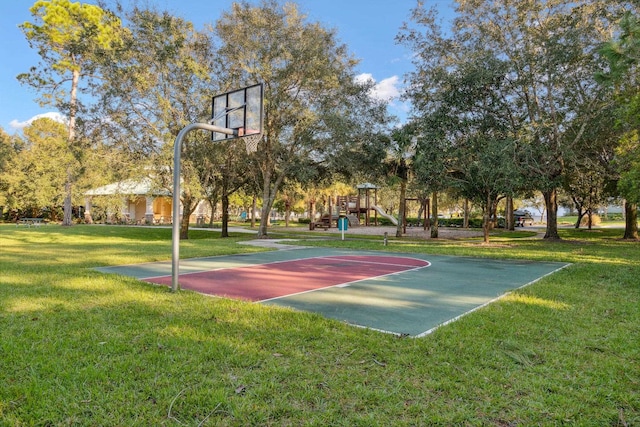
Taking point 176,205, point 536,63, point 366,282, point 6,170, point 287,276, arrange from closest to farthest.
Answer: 1. point 176,205
2. point 366,282
3. point 287,276
4. point 536,63
5. point 6,170

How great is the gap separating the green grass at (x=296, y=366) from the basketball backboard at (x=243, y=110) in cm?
362

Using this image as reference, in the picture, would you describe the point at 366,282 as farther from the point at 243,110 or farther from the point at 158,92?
the point at 158,92

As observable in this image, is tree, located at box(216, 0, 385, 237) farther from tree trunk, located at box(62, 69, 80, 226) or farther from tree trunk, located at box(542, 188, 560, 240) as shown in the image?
tree trunk, located at box(542, 188, 560, 240)

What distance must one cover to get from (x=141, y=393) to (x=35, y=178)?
122 feet

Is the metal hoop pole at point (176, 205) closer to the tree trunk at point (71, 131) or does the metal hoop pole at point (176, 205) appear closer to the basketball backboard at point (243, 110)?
the basketball backboard at point (243, 110)

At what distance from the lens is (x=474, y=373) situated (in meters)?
3.29

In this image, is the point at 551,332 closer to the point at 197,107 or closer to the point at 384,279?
the point at 384,279

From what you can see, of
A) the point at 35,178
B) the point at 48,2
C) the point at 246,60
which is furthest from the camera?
the point at 35,178

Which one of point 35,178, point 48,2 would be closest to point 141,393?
point 48,2

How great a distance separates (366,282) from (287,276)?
1.78 meters

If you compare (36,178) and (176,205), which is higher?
(36,178)

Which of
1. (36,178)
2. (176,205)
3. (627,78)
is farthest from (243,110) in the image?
(36,178)

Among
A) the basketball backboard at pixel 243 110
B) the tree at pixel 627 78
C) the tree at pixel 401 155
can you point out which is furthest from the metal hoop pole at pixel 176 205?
the tree at pixel 401 155

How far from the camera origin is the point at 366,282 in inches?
306
